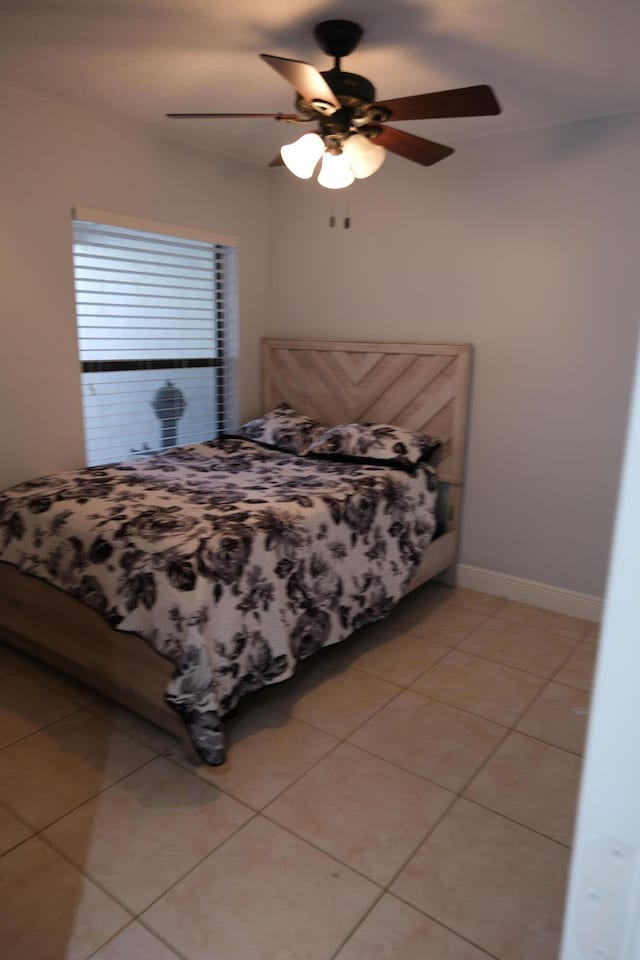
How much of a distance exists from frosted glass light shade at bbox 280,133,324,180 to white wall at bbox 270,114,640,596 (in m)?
1.29

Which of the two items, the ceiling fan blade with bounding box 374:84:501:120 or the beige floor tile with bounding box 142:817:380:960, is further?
the ceiling fan blade with bounding box 374:84:501:120

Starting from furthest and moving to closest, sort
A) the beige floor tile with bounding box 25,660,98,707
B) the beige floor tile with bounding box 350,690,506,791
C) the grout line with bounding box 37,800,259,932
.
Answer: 1. the beige floor tile with bounding box 25,660,98,707
2. the beige floor tile with bounding box 350,690,506,791
3. the grout line with bounding box 37,800,259,932

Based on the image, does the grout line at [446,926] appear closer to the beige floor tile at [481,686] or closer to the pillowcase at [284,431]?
the beige floor tile at [481,686]

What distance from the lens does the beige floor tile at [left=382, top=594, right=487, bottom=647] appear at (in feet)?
9.61

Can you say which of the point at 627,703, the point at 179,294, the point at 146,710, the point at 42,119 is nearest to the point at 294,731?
the point at 146,710

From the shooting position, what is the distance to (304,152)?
84.0 inches

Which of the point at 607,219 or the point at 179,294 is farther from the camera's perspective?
the point at 179,294

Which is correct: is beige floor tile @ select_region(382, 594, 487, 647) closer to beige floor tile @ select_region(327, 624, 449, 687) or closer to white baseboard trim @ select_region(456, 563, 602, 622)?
beige floor tile @ select_region(327, 624, 449, 687)

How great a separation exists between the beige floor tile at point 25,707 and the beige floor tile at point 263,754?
0.52m

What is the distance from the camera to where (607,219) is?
280cm

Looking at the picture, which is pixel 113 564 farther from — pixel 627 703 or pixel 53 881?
pixel 627 703

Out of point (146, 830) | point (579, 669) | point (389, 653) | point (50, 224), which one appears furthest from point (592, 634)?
point (50, 224)

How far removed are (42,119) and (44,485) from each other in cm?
160

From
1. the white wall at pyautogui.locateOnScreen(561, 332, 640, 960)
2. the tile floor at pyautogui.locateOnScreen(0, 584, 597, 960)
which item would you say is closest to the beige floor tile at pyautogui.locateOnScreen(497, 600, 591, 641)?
the tile floor at pyautogui.locateOnScreen(0, 584, 597, 960)
